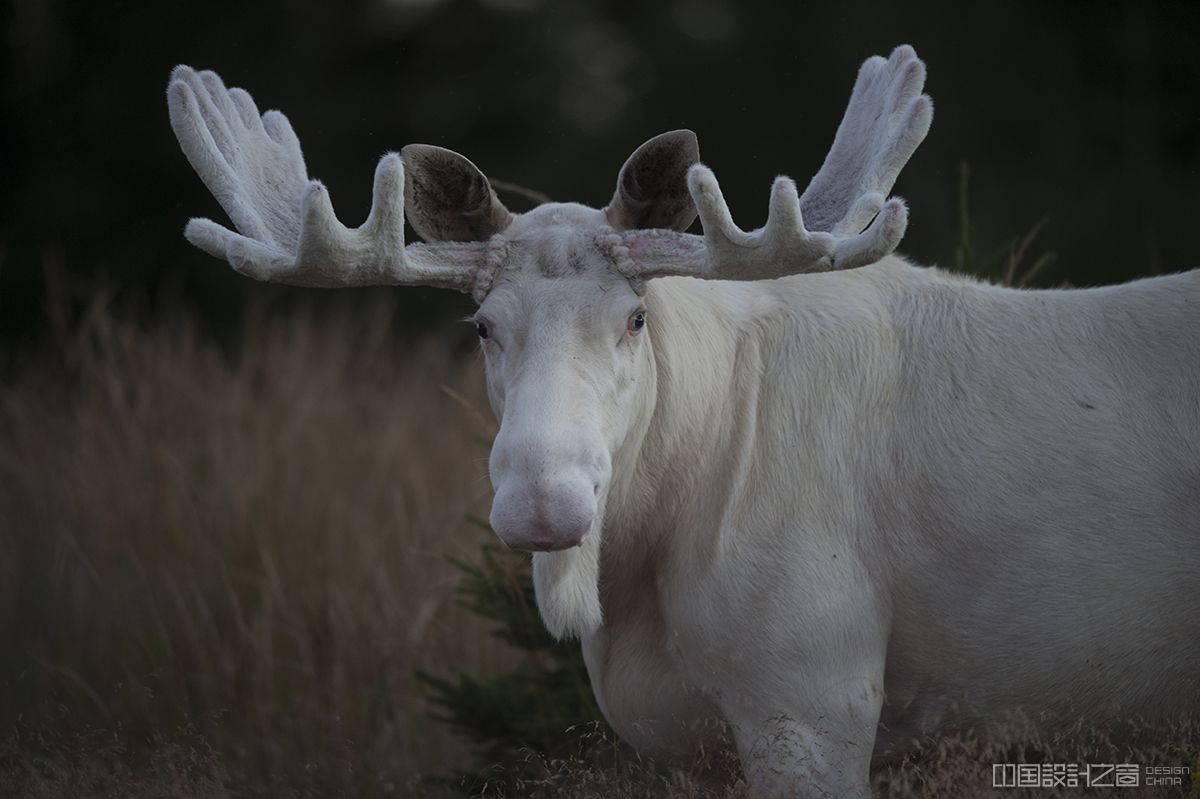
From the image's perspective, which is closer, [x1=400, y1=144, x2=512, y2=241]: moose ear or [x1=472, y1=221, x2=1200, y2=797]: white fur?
[x1=472, y1=221, x2=1200, y2=797]: white fur

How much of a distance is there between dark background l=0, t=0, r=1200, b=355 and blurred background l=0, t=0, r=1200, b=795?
47 millimetres

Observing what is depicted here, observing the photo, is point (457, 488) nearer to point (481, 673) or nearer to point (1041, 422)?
point (481, 673)

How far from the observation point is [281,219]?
3426mm

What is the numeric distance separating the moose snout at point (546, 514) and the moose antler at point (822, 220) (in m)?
0.65

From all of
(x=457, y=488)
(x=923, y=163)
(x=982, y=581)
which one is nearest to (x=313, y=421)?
(x=457, y=488)

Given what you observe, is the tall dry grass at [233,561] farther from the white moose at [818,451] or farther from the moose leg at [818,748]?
the moose leg at [818,748]

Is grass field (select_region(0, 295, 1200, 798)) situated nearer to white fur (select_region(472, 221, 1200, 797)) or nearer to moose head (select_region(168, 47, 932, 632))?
white fur (select_region(472, 221, 1200, 797))

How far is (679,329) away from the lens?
3.27 m

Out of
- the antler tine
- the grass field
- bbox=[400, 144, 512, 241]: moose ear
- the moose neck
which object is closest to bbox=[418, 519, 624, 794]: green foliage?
the grass field

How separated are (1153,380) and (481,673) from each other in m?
3.14

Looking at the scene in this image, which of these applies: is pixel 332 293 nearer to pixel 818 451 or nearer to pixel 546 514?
pixel 818 451

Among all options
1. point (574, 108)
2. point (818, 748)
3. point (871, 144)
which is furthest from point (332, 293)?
point (818, 748)

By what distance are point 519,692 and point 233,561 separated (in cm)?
208

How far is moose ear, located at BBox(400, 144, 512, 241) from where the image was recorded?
10.5ft
